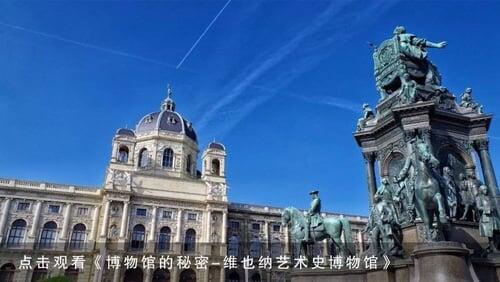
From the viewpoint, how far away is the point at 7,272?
40469 mm

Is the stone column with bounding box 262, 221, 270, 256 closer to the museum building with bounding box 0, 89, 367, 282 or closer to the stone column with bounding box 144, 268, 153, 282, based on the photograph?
the museum building with bounding box 0, 89, 367, 282

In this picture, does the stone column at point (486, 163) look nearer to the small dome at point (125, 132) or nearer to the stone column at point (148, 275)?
the stone column at point (148, 275)

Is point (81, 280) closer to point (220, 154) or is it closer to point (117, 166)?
point (117, 166)

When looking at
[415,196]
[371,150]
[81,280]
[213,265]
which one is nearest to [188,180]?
[213,265]

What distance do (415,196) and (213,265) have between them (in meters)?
39.5

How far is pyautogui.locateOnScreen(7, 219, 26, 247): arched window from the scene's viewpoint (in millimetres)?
41938

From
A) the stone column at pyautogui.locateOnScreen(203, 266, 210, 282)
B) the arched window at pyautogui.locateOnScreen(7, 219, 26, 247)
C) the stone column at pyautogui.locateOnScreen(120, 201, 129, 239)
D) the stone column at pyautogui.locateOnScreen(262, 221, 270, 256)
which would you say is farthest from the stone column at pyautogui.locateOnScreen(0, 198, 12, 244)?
the stone column at pyautogui.locateOnScreen(262, 221, 270, 256)

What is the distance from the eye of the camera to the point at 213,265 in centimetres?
4519

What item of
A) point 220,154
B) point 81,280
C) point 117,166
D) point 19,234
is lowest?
point 81,280

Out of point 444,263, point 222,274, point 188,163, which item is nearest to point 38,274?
point 222,274

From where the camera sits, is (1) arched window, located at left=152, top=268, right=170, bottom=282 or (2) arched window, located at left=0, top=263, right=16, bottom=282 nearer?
(2) arched window, located at left=0, top=263, right=16, bottom=282

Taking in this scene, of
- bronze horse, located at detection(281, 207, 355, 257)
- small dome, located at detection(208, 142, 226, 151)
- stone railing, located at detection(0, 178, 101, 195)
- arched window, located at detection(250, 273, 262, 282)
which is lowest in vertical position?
arched window, located at detection(250, 273, 262, 282)

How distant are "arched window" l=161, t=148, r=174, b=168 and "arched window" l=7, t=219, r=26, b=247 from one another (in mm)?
18561

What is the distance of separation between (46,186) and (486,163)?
47097 mm
